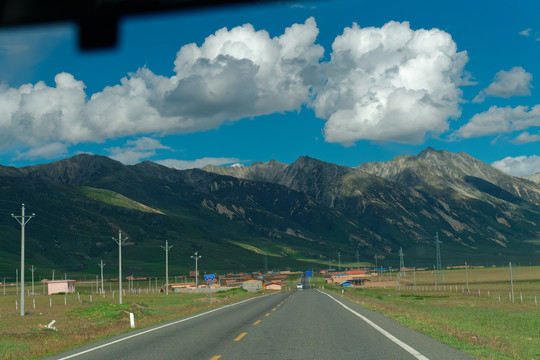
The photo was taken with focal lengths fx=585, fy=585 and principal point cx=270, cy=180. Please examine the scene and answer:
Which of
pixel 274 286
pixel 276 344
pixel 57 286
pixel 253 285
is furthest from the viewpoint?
pixel 253 285

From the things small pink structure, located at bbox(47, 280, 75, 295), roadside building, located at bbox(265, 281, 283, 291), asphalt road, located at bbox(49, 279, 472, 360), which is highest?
asphalt road, located at bbox(49, 279, 472, 360)

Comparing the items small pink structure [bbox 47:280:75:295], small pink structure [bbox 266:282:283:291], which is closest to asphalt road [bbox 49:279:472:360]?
small pink structure [bbox 47:280:75:295]

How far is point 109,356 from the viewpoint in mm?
17906

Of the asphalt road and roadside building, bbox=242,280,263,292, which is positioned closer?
the asphalt road

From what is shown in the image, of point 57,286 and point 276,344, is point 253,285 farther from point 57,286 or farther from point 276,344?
point 276,344

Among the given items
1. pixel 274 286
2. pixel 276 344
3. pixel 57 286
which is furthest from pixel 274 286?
pixel 276 344

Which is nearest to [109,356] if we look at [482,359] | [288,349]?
[288,349]

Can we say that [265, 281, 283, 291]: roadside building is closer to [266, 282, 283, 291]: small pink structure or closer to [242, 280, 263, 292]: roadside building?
[266, 282, 283, 291]: small pink structure

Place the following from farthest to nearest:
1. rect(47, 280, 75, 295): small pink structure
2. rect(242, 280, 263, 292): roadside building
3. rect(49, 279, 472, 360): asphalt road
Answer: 1. rect(242, 280, 263, 292): roadside building
2. rect(47, 280, 75, 295): small pink structure
3. rect(49, 279, 472, 360): asphalt road

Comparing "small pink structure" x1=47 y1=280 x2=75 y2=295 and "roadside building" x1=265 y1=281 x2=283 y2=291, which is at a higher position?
"small pink structure" x1=47 y1=280 x2=75 y2=295

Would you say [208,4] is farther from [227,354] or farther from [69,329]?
[69,329]

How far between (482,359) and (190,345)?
32.1 feet

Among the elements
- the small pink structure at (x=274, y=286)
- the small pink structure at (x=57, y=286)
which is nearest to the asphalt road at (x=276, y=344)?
the small pink structure at (x=57, y=286)

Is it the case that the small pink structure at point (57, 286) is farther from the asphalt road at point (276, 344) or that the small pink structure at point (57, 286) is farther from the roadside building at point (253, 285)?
the asphalt road at point (276, 344)
